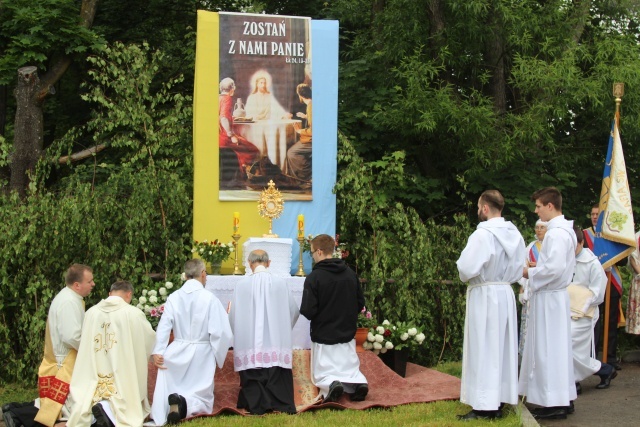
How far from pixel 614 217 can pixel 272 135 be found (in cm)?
468

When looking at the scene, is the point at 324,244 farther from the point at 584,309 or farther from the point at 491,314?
the point at 584,309

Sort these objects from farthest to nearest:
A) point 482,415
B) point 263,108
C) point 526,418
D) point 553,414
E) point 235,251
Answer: point 263,108 < point 235,251 < point 553,414 < point 482,415 < point 526,418

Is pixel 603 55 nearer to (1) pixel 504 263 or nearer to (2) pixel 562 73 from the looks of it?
(2) pixel 562 73

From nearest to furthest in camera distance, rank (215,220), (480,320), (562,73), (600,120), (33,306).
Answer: (480,320), (33,306), (215,220), (562,73), (600,120)

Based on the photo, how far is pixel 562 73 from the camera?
1342cm

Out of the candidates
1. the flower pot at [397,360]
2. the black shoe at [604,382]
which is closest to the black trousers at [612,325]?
the black shoe at [604,382]

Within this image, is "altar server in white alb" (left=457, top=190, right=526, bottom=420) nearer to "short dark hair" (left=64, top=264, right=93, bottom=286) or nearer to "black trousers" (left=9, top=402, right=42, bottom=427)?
"short dark hair" (left=64, top=264, right=93, bottom=286)

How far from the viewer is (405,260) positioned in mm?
12281

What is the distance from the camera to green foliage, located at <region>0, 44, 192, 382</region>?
37.0ft

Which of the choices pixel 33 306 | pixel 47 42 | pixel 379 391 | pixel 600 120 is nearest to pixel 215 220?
pixel 33 306

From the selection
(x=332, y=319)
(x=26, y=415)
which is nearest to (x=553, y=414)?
(x=332, y=319)

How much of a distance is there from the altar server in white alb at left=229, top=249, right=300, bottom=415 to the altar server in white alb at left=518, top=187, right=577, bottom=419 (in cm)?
245

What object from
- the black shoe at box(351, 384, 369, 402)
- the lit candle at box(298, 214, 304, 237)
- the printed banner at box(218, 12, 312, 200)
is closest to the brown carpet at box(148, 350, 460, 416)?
the black shoe at box(351, 384, 369, 402)

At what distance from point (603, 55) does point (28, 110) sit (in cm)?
889
